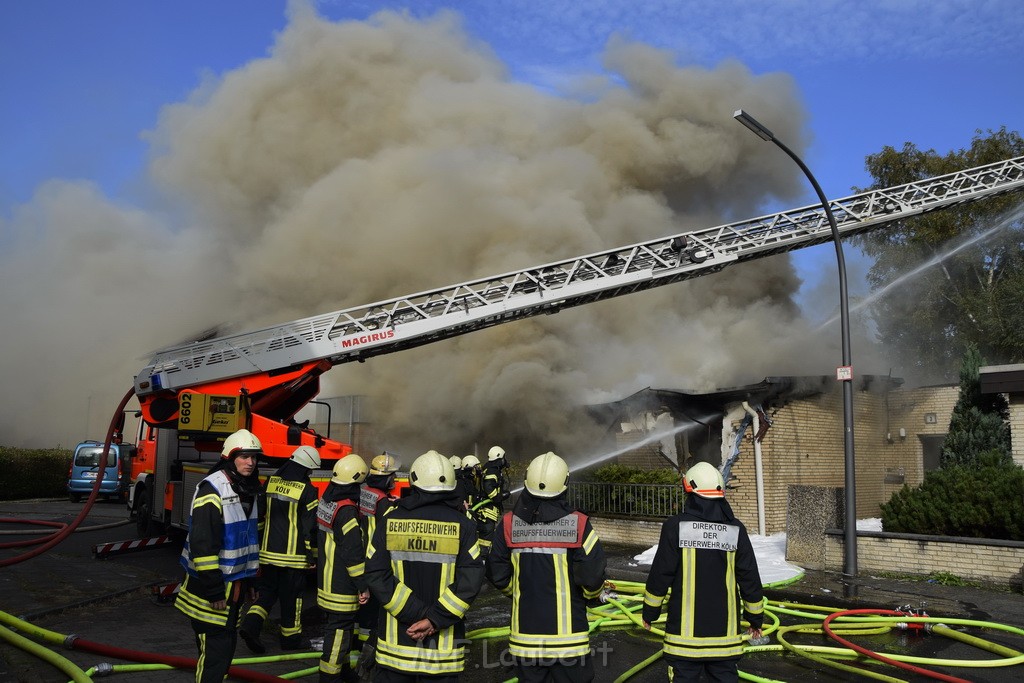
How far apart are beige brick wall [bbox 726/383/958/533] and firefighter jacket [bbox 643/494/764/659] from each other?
8.80 m

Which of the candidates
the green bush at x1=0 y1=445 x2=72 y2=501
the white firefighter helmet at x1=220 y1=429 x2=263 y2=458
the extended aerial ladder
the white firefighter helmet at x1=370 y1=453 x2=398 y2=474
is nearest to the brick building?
the extended aerial ladder

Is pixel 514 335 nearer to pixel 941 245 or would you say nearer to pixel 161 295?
pixel 161 295

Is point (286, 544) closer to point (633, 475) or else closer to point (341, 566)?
point (341, 566)

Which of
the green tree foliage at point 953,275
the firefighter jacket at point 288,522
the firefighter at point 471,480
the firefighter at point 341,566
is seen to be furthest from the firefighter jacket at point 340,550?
the green tree foliage at point 953,275

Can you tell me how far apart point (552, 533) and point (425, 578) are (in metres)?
0.62

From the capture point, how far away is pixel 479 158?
19641 millimetres

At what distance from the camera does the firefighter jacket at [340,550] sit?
4.99 metres

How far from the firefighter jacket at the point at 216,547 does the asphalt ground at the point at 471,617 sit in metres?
1.26

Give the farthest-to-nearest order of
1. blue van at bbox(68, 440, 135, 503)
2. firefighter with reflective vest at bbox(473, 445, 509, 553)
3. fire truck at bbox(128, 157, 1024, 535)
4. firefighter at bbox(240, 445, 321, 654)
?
blue van at bbox(68, 440, 135, 503)
fire truck at bbox(128, 157, 1024, 535)
firefighter with reflective vest at bbox(473, 445, 509, 553)
firefighter at bbox(240, 445, 321, 654)

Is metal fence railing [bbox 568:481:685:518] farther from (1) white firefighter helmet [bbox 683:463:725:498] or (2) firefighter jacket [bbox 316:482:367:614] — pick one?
(1) white firefighter helmet [bbox 683:463:725:498]

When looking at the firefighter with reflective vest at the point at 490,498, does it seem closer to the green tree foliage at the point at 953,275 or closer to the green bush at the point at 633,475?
the green bush at the point at 633,475

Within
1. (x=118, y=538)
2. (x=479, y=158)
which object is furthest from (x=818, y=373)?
(x=118, y=538)

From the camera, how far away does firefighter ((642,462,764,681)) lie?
3941 millimetres

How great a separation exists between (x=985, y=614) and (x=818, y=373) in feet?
23.8
